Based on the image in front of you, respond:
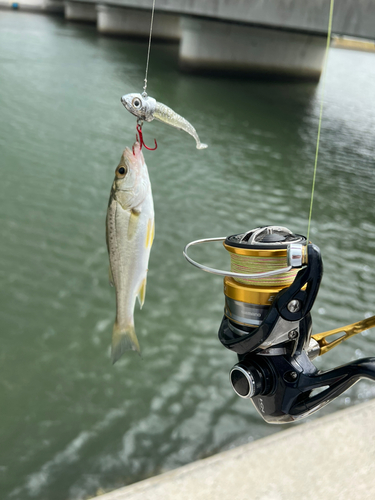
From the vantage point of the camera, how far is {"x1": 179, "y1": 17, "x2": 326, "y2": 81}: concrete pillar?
1934cm

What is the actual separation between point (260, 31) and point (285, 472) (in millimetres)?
19619

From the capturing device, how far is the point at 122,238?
4.96ft

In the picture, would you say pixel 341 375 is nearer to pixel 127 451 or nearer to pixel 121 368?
pixel 127 451

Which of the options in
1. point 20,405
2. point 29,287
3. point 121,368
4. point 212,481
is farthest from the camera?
point 29,287

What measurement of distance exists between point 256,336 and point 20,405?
3.11 m

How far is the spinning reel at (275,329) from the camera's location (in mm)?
1446

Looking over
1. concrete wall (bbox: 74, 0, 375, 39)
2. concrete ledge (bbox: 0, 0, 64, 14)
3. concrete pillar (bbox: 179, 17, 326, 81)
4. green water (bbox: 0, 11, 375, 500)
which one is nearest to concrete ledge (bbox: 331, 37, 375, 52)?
concrete ledge (bbox: 0, 0, 64, 14)

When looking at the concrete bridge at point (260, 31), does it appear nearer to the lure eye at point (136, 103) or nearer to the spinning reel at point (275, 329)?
the spinning reel at point (275, 329)

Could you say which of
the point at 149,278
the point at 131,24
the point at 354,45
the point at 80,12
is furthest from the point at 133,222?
the point at 354,45

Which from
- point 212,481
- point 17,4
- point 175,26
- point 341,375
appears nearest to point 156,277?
point 212,481

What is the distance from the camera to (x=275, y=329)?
1495 mm

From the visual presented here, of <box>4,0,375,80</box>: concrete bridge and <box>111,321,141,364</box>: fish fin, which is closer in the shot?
<box>111,321,141,364</box>: fish fin

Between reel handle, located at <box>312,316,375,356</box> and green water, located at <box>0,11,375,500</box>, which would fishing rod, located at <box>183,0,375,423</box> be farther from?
green water, located at <box>0,11,375,500</box>

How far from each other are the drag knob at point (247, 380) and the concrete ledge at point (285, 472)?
153cm
